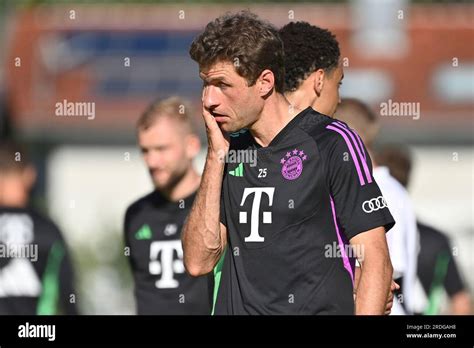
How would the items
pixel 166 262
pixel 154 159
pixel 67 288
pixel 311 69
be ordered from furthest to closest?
pixel 67 288
pixel 154 159
pixel 166 262
pixel 311 69

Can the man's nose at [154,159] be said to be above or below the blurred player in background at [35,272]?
above

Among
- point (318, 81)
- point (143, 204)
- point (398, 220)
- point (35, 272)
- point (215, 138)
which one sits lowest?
point (35, 272)

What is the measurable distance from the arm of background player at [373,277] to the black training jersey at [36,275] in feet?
11.5

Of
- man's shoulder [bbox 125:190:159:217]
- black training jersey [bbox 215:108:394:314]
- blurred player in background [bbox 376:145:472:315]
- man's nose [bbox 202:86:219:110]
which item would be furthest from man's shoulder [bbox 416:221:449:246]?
man's nose [bbox 202:86:219:110]

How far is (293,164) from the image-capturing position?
4.46m

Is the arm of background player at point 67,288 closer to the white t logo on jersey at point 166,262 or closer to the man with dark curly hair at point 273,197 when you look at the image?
the white t logo on jersey at point 166,262

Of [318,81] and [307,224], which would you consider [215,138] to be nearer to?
[307,224]

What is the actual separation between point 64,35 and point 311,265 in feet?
61.1

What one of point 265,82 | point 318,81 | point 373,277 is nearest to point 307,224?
point 373,277

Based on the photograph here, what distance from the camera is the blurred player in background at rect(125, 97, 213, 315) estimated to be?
283 inches

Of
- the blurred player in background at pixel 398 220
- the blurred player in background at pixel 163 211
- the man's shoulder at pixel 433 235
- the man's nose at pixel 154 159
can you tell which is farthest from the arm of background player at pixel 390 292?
the man's shoulder at pixel 433 235

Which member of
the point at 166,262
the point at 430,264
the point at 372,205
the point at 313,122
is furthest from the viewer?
the point at 430,264

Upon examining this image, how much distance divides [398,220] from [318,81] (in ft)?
5.97

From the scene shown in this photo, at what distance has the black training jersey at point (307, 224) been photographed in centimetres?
436
